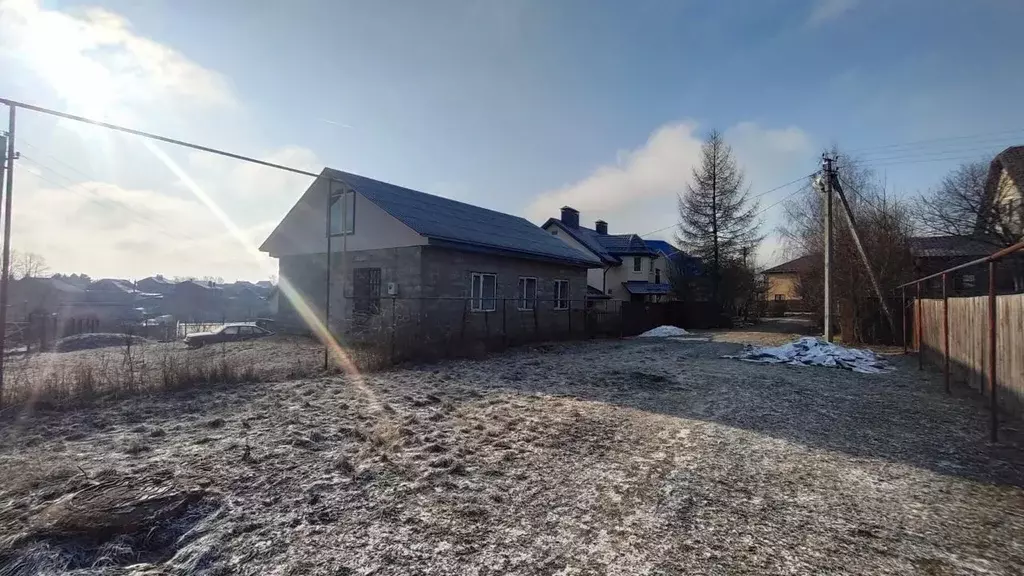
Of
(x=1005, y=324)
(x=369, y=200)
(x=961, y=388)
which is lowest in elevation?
(x=961, y=388)

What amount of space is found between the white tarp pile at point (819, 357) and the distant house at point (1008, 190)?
9.20 m

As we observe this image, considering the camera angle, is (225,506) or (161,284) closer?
(225,506)

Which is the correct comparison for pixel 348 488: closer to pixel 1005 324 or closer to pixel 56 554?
pixel 56 554

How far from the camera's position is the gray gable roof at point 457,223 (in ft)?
45.0

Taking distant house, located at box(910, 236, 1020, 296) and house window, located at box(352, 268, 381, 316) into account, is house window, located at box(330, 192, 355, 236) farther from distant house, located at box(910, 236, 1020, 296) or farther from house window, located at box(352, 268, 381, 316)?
distant house, located at box(910, 236, 1020, 296)

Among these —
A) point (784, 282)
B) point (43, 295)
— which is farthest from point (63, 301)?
point (784, 282)

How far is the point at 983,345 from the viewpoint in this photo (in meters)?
6.57

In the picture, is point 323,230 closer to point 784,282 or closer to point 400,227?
point 400,227

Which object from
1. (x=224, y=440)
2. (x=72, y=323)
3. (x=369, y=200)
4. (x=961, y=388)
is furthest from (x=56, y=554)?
(x=72, y=323)

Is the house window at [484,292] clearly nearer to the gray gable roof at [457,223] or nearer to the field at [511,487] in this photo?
the gray gable roof at [457,223]

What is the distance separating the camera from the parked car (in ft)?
54.0

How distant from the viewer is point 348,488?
12.0ft

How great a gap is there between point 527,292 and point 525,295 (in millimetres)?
160

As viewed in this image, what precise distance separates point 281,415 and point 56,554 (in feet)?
10.5
